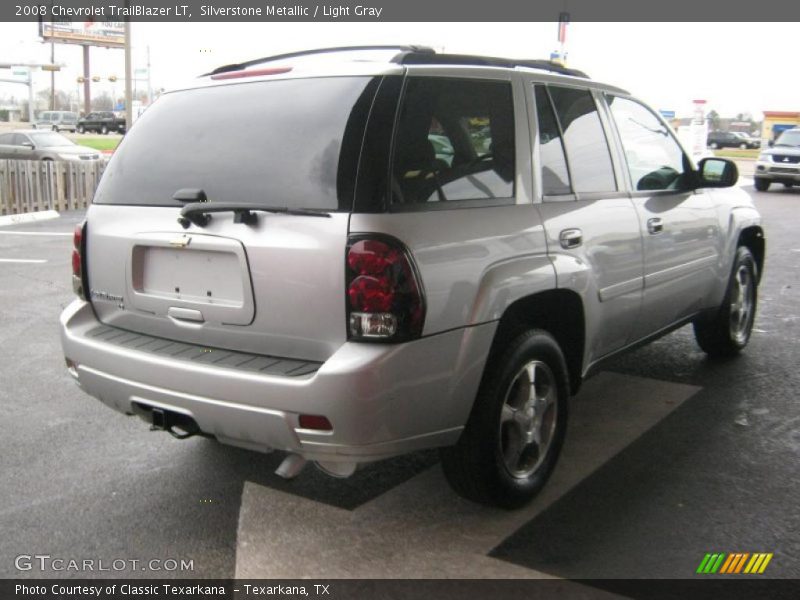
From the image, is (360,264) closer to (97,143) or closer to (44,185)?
(44,185)

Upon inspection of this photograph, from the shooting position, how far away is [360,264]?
2.79 m

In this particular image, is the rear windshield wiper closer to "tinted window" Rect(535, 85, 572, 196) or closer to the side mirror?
"tinted window" Rect(535, 85, 572, 196)

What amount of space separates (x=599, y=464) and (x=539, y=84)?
1.87m

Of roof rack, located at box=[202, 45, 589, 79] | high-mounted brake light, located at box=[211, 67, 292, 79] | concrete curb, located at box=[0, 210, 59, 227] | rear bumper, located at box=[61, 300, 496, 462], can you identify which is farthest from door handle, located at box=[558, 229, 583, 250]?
concrete curb, located at box=[0, 210, 59, 227]

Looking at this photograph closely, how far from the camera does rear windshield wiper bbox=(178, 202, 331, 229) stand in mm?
2900

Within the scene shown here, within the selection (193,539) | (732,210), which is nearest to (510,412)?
(193,539)

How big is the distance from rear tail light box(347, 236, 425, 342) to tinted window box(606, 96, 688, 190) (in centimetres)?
205

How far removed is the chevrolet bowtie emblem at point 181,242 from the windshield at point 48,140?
74.4 ft

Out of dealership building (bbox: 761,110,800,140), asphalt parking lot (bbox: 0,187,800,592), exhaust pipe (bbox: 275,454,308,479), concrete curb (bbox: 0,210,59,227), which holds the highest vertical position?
dealership building (bbox: 761,110,800,140)

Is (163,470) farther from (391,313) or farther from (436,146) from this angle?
(436,146)


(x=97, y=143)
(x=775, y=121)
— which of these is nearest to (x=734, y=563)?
(x=97, y=143)

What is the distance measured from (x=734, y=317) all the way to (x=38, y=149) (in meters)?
22.1

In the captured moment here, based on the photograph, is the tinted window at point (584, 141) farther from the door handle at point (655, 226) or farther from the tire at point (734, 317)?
the tire at point (734, 317)

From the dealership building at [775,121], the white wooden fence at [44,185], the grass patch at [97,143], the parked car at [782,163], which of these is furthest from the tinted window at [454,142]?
the dealership building at [775,121]
